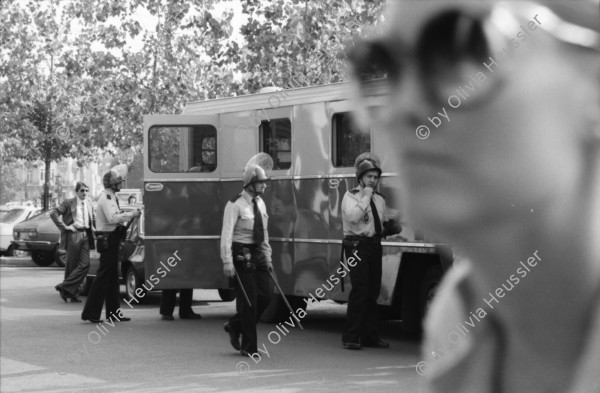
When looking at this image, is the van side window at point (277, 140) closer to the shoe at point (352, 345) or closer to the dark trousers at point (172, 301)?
the dark trousers at point (172, 301)

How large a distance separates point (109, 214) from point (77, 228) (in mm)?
Answer: 4319

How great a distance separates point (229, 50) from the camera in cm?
2575

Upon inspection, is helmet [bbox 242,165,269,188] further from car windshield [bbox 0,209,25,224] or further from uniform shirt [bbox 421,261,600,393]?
car windshield [bbox 0,209,25,224]

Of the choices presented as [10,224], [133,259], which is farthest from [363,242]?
[10,224]

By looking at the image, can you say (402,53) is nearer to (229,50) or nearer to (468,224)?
(468,224)

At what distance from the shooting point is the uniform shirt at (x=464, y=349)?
545 mm

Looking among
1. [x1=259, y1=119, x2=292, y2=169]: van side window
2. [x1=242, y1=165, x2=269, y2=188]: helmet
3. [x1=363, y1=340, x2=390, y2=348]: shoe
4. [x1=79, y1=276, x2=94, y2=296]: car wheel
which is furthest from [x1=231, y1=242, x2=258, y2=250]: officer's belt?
[x1=79, y1=276, x2=94, y2=296]: car wheel

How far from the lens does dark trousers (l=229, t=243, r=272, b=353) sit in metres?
11.1

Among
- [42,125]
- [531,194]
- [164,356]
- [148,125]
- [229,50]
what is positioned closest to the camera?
[531,194]

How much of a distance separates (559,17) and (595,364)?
15 centimetres

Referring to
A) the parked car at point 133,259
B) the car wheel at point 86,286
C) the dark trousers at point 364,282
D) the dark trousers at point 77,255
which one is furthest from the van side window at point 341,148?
the car wheel at point 86,286

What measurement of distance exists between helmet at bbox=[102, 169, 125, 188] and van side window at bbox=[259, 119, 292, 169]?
1.73 m

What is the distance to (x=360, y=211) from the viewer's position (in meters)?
11.3

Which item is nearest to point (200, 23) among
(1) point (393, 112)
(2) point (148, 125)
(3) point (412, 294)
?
(2) point (148, 125)
